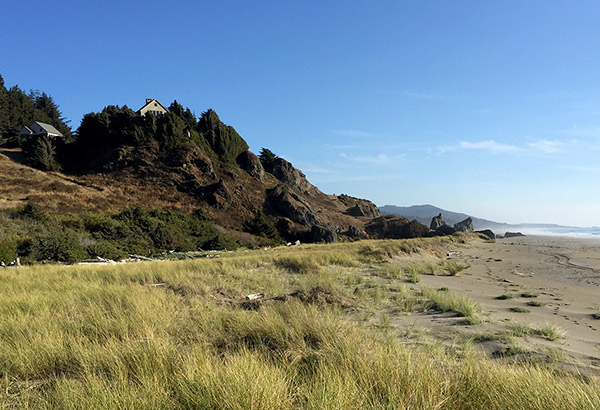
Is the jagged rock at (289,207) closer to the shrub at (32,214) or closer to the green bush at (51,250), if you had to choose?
the shrub at (32,214)

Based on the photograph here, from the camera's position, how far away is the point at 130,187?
37.8 metres

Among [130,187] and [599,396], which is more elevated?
[130,187]

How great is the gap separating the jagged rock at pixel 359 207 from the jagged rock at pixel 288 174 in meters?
9.01

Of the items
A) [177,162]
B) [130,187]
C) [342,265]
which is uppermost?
[177,162]

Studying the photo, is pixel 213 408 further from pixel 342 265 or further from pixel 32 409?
pixel 342 265

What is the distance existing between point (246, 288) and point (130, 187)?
116ft

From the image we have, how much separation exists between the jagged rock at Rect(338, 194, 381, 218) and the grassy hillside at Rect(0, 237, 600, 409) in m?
56.2

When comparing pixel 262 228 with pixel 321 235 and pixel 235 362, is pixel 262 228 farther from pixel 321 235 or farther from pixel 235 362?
pixel 235 362

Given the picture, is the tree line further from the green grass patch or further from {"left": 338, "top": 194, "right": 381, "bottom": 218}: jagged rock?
the green grass patch

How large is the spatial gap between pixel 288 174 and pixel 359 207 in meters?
16.0

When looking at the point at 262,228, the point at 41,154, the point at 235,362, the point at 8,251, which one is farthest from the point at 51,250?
the point at 41,154

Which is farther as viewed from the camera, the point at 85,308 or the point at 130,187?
the point at 130,187

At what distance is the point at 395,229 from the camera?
4956cm

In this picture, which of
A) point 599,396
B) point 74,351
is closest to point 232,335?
point 74,351
